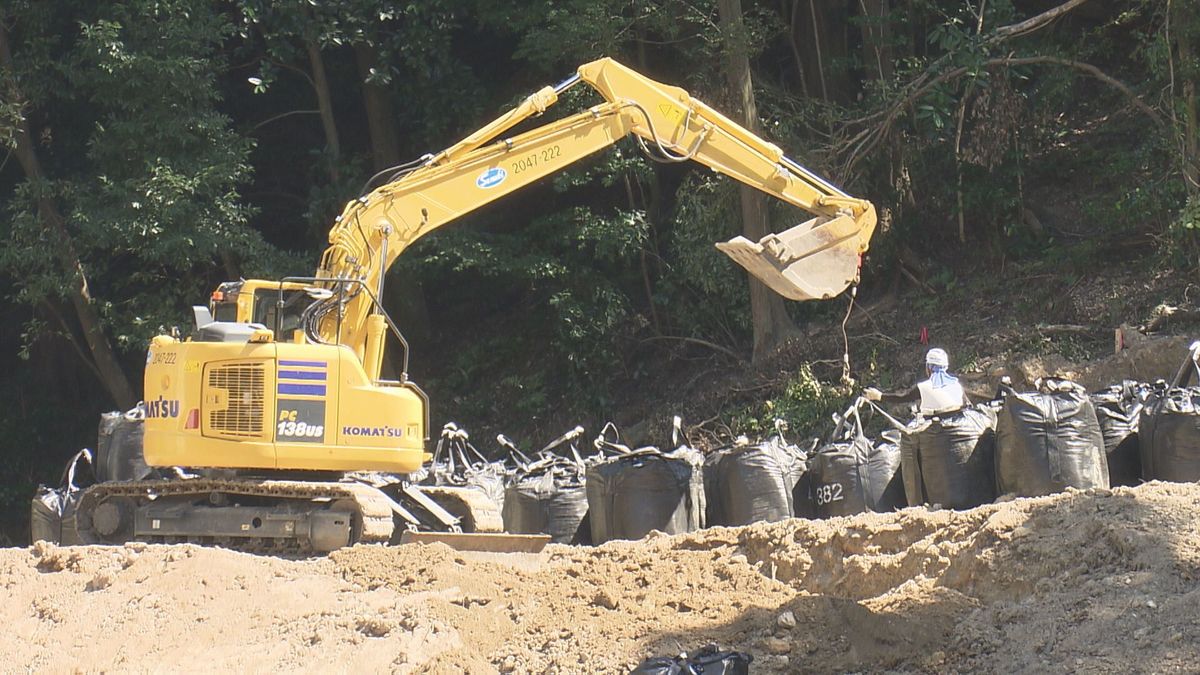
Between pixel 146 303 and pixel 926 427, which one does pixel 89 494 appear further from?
pixel 146 303

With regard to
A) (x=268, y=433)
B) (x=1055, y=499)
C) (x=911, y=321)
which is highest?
(x=911, y=321)

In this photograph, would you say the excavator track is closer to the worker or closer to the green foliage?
the worker

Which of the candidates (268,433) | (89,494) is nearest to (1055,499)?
(268,433)

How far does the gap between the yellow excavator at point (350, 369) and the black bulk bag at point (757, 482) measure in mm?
1330

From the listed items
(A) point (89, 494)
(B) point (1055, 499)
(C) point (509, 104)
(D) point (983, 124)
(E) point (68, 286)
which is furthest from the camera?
(C) point (509, 104)

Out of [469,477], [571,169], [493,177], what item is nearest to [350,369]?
[493,177]

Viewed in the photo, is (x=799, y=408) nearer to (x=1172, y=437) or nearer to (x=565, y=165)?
(x=565, y=165)

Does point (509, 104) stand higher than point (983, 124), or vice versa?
point (509, 104)

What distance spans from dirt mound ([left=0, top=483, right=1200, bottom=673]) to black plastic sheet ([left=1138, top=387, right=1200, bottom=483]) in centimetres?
133

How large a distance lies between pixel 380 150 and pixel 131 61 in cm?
438

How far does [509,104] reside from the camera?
2091 centimetres

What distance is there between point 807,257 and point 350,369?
3.59 m

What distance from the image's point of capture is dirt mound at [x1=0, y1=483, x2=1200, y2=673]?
7.14m

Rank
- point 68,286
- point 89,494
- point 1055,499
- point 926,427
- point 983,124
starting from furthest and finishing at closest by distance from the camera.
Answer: point 68,286 < point 983,124 < point 89,494 < point 926,427 < point 1055,499
